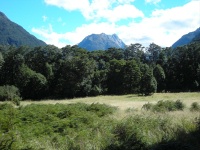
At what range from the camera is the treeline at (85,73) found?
55969mm

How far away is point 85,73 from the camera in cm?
5622

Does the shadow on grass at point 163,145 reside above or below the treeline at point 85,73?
below

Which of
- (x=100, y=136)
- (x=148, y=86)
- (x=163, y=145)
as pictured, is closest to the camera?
(x=163, y=145)

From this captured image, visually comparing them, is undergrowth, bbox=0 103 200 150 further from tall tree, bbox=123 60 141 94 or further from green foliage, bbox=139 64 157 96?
tall tree, bbox=123 60 141 94

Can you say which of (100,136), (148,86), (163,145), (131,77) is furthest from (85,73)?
(163,145)

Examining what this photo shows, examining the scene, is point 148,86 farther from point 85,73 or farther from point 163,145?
point 163,145

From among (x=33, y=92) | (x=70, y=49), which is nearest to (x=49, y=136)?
(x=33, y=92)

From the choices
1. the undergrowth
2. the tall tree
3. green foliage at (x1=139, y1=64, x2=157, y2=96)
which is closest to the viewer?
the undergrowth

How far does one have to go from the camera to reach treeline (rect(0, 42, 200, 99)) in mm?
55969

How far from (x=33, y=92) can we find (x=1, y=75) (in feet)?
28.1

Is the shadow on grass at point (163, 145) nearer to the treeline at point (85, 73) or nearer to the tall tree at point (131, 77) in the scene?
the treeline at point (85, 73)

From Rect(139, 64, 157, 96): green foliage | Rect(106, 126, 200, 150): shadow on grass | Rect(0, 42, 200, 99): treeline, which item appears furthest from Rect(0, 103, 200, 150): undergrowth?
Rect(0, 42, 200, 99): treeline

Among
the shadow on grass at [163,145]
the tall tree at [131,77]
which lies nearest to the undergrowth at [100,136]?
the shadow on grass at [163,145]

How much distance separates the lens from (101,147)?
24.8 ft
